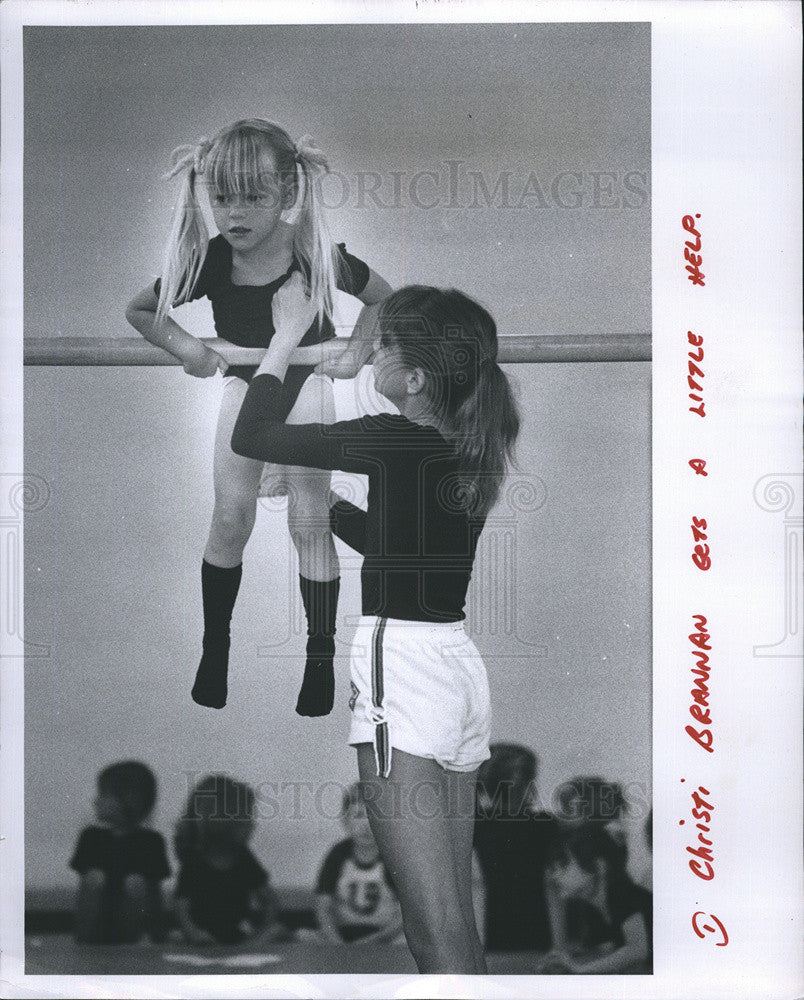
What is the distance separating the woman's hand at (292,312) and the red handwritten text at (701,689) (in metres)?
0.79

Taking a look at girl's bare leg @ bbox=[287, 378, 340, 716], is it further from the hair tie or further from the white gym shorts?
the hair tie

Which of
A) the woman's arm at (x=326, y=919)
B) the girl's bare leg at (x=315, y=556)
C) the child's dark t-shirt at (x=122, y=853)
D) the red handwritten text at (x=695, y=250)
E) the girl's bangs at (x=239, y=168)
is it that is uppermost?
the girl's bangs at (x=239, y=168)

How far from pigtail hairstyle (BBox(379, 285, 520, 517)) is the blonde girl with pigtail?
0.22 ft

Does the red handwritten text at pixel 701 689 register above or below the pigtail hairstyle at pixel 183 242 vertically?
below

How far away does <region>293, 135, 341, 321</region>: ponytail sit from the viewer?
188 cm

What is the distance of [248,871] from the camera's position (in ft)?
6.20

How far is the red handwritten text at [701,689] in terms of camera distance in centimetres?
188

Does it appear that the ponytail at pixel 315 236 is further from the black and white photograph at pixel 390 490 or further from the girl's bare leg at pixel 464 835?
the girl's bare leg at pixel 464 835

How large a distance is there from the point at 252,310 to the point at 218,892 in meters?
0.95

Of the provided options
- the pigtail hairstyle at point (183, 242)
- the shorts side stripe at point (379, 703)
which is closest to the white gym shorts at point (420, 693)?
the shorts side stripe at point (379, 703)

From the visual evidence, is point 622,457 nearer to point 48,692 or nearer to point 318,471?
point 318,471

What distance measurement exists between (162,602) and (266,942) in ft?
1.91

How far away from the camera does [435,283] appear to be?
6.15 feet
